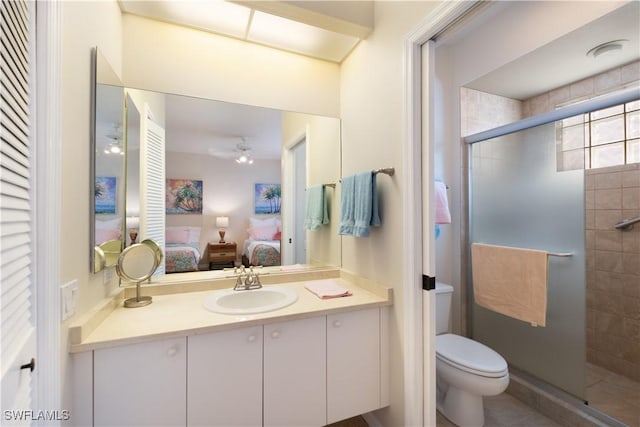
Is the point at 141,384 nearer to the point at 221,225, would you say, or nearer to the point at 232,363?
the point at 232,363

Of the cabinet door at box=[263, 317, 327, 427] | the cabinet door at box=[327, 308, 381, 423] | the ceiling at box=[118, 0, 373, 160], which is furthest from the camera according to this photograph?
the ceiling at box=[118, 0, 373, 160]

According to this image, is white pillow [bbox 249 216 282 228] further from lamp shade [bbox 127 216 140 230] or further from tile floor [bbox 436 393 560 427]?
tile floor [bbox 436 393 560 427]

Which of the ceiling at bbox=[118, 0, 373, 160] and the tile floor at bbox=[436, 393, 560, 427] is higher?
the ceiling at bbox=[118, 0, 373, 160]

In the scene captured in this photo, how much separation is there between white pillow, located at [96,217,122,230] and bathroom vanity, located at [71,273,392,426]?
37cm

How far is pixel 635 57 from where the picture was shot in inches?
77.1

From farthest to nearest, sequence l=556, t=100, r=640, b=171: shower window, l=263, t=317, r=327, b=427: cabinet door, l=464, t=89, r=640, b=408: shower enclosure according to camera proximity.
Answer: l=556, t=100, r=640, b=171: shower window → l=464, t=89, r=640, b=408: shower enclosure → l=263, t=317, r=327, b=427: cabinet door

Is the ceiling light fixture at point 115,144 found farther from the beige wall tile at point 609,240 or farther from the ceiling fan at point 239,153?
the beige wall tile at point 609,240

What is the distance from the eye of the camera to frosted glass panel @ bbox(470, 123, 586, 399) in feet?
5.86

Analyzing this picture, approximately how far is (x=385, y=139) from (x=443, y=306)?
131 centimetres

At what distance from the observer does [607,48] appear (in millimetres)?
1808

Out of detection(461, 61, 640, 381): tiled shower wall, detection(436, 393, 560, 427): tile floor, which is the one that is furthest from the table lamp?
detection(461, 61, 640, 381): tiled shower wall

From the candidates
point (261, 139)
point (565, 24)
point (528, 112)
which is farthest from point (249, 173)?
point (528, 112)

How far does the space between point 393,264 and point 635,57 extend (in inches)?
92.9

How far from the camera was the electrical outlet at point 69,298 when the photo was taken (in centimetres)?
89
